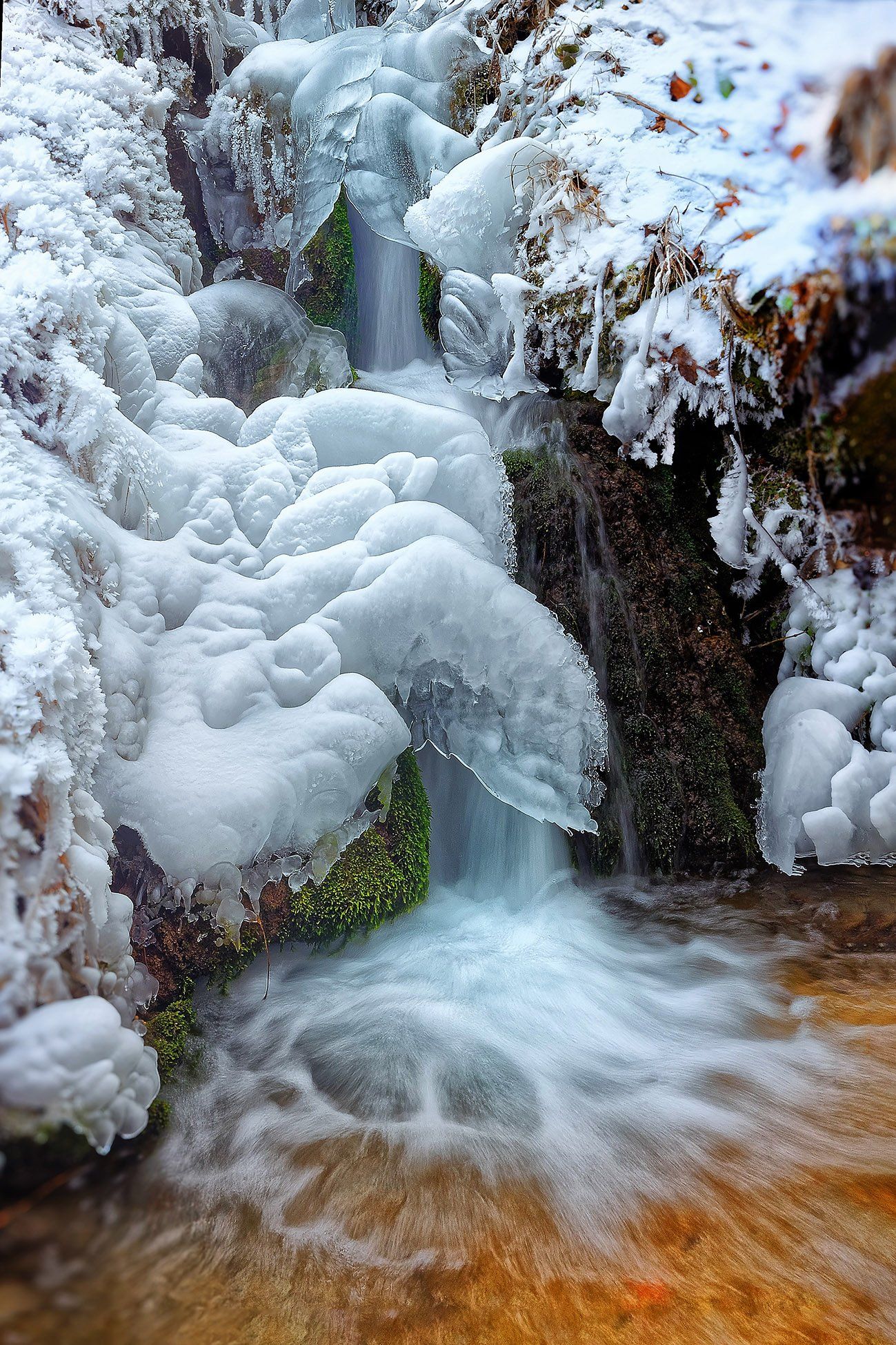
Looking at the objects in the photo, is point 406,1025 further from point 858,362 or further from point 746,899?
point 858,362

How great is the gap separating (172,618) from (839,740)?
2.57m

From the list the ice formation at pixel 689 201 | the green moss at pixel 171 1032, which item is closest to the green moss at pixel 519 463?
the ice formation at pixel 689 201

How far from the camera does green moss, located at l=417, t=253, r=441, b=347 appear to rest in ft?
15.9

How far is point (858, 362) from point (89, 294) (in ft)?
9.10

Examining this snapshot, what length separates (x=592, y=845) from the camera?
3521 millimetres

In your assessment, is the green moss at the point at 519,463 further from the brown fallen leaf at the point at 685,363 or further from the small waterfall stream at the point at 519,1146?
the brown fallen leaf at the point at 685,363

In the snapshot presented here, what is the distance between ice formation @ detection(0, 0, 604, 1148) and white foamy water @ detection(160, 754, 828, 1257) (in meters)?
0.43

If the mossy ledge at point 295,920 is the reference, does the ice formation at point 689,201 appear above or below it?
above

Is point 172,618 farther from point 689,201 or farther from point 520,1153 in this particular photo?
point 689,201

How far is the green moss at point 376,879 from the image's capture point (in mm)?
2936

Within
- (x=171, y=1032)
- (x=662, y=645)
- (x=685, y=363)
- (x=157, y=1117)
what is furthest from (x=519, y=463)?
(x=157, y=1117)

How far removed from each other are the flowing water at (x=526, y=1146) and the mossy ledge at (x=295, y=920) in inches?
3.0

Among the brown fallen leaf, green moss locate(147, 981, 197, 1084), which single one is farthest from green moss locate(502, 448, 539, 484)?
green moss locate(147, 981, 197, 1084)

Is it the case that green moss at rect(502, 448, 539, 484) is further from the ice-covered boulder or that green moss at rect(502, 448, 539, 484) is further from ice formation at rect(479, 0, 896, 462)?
the ice-covered boulder
